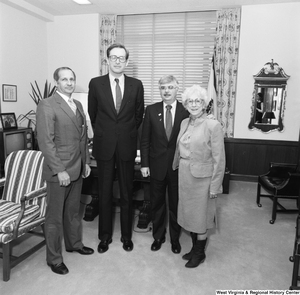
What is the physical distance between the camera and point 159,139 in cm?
243

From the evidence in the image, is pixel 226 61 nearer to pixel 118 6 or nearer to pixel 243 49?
pixel 243 49

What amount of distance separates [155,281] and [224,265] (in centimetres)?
64

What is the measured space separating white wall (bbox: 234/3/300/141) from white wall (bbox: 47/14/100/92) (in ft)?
8.76

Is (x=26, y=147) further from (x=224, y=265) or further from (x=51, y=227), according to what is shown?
(x=224, y=265)

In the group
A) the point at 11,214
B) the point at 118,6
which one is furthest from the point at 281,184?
the point at 118,6

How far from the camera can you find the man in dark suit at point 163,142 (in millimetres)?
2418

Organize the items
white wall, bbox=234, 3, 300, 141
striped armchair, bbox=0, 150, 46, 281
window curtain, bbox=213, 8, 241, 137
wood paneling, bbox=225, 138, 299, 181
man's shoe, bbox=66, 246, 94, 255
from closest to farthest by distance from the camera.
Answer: striped armchair, bbox=0, 150, 46, 281 < man's shoe, bbox=66, 246, 94, 255 < white wall, bbox=234, 3, 300, 141 < window curtain, bbox=213, 8, 241, 137 < wood paneling, bbox=225, 138, 299, 181

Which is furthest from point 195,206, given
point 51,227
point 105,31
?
point 105,31

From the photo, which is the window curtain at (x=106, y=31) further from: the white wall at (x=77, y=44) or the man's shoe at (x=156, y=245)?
the man's shoe at (x=156, y=245)

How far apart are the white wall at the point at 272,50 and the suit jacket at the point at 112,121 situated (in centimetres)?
305

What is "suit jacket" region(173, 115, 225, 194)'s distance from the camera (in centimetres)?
217

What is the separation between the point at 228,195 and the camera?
4391 mm

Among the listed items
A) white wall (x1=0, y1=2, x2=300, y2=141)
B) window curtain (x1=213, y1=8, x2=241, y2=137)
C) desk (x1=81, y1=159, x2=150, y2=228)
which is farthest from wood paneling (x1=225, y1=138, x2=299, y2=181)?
desk (x1=81, y1=159, x2=150, y2=228)

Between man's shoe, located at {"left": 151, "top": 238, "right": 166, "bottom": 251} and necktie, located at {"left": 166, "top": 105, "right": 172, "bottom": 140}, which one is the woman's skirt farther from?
man's shoe, located at {"left": 151, "top": 238, "right": 166, "bottom": 251}
